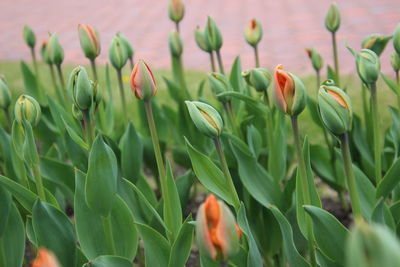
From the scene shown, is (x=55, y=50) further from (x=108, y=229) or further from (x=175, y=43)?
(x=108, y=229)

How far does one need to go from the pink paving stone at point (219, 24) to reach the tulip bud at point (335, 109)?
2779mm

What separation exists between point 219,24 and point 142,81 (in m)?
3.98

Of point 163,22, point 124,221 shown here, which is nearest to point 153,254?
point 124,221

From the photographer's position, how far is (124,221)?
1460 millimetres

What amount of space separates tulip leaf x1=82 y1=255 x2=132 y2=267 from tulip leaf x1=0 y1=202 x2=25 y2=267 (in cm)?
38

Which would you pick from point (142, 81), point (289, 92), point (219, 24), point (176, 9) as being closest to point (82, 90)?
point (142, 81)

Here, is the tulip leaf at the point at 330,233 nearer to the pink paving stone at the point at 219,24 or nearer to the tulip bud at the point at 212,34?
the tulip bud at the point at 212,34

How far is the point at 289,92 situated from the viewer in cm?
109

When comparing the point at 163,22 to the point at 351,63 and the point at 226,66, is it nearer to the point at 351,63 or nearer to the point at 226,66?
the point at 226,66

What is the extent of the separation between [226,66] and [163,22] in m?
1.40

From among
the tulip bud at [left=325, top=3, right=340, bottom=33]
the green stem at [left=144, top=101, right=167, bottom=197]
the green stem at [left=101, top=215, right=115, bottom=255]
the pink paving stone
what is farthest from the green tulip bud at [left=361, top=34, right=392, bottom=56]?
the pink paving stone

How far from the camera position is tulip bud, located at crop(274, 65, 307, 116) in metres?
1.08

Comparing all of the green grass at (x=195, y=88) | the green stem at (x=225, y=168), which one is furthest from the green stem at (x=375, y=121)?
the green grass at (x=195, y=88)

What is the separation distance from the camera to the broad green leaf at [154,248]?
51.5 inches
